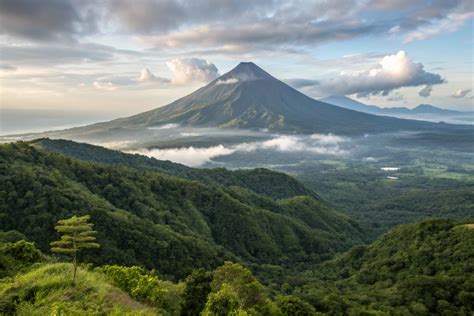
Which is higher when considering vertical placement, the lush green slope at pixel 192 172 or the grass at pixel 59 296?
the grass at pixel 59 296

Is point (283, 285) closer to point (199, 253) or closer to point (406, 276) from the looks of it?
point (199, 253)

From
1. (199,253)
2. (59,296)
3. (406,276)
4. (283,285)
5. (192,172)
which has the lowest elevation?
(283,285)

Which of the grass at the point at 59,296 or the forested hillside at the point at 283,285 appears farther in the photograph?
the forested hillside at the point at 283,285

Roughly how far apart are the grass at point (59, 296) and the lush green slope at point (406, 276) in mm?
29971

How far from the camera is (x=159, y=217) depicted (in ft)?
280

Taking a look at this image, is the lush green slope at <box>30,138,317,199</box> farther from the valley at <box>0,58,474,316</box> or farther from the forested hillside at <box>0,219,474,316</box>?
the forested hillside at <box>0,219,474,316</box>

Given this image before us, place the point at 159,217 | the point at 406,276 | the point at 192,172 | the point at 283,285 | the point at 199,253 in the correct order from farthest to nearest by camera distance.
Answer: the point at 192,172
the point at 159,217
the point at 199,253
the point at 283,285
the point at 406,276

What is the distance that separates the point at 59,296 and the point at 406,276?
56045mm

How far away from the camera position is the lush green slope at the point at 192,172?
146 meters

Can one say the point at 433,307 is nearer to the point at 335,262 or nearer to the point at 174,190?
the point at 335,262

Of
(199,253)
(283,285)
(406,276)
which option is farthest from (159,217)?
(406,276)

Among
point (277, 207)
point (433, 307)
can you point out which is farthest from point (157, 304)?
point (277, 207)

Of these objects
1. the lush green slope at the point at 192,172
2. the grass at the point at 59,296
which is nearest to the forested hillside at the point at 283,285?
the grass at the point at 59,296

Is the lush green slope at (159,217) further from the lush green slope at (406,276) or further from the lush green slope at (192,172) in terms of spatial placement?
the lush green slope at (192,172)
